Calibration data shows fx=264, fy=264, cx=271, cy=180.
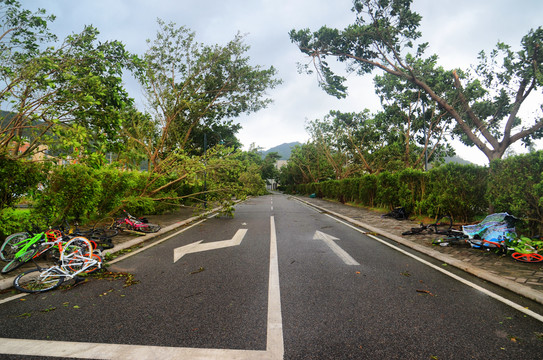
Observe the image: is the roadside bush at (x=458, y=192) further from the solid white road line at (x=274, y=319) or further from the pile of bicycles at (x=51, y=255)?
the pile of bicycles at (x=51, y=255)

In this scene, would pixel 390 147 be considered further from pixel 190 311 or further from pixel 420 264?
pixel 190 311

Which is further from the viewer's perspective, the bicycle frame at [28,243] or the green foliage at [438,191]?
the green foliage at [438,191]

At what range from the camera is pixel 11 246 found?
5.52 m

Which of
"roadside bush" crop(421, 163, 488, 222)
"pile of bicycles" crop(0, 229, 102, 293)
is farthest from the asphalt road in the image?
"roadside bush" crop(421, 163, 488, 222)

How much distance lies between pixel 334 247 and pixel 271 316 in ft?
14.4

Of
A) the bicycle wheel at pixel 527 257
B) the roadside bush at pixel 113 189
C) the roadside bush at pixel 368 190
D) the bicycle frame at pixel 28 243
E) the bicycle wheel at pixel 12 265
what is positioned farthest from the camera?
the roadside bush at pixel 368 190

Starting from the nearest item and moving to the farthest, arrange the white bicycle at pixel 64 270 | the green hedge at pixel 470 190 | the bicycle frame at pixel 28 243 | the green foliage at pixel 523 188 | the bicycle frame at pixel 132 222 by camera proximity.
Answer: the white bicycle at pixel 64 270
the bicycle frame at pixel 28 243
the green foliage at pixel 523 188
the green hedge at pixel 470 190
the bicycle frame at pixel 132 222

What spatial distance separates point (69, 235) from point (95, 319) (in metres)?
3.14

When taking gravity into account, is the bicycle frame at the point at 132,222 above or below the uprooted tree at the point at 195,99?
below

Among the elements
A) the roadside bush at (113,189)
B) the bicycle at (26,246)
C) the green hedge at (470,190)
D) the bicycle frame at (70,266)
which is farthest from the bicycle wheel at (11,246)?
the green hedge at (470,190)

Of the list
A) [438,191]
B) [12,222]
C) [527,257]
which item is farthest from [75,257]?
[438,191]

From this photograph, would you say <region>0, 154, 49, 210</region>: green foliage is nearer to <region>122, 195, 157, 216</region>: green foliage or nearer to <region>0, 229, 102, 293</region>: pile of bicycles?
<region>0, 229, 102, 293</region>: pile of bicycles

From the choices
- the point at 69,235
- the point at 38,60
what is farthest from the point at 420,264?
the point at 38,60

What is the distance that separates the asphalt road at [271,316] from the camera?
2.62m
